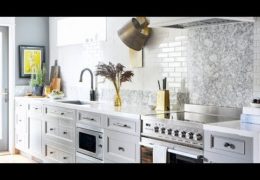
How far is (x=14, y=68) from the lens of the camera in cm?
609

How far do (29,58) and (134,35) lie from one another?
9.36 feet

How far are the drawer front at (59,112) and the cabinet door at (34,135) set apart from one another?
15.2 inches

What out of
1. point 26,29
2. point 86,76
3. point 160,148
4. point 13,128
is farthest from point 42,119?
point 160,148

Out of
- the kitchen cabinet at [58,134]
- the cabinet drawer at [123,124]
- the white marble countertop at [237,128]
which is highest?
the white marble countertop at [237,128]

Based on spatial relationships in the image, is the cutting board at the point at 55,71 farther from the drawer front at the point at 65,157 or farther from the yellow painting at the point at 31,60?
the drawer front at the point at 65,157

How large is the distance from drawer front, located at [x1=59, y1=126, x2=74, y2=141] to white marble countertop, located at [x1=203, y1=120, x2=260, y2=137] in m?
2.28

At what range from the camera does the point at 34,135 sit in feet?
17.6

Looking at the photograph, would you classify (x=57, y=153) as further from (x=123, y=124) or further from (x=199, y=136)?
(x=199, y=136)

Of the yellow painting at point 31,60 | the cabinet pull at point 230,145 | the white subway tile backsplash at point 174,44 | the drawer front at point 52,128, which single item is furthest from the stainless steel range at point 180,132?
the yellow painting at point 31,60

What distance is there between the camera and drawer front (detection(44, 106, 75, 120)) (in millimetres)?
4350

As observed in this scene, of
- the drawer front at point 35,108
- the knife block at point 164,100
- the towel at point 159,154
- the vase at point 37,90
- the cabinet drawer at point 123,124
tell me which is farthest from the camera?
the vase at point 37,90

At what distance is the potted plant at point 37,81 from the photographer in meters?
6.04
